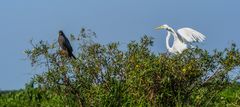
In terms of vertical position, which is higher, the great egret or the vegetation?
the great egret

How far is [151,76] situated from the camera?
10.2m

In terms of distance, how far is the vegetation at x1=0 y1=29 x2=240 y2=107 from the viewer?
1031 cm

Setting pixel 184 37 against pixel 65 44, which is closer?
pixel 65 44

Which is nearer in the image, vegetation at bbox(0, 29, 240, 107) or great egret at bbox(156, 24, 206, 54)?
vegetation at bbox(0, 29, 240, 107)

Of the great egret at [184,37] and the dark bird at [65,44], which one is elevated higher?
the great egret at [184,37]

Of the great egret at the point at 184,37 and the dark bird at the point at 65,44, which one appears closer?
the dark bird at the point at 65,44

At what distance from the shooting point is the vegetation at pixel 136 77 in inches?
406

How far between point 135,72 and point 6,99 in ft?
29.1

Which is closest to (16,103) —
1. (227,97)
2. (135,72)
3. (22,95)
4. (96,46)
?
(22,95)

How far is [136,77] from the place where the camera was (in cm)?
1032

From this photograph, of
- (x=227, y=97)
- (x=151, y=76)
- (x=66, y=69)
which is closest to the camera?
(x=151, y=76)

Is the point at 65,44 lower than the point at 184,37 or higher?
lower

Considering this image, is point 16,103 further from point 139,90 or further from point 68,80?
point 139,90

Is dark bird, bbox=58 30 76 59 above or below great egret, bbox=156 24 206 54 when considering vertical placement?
below
